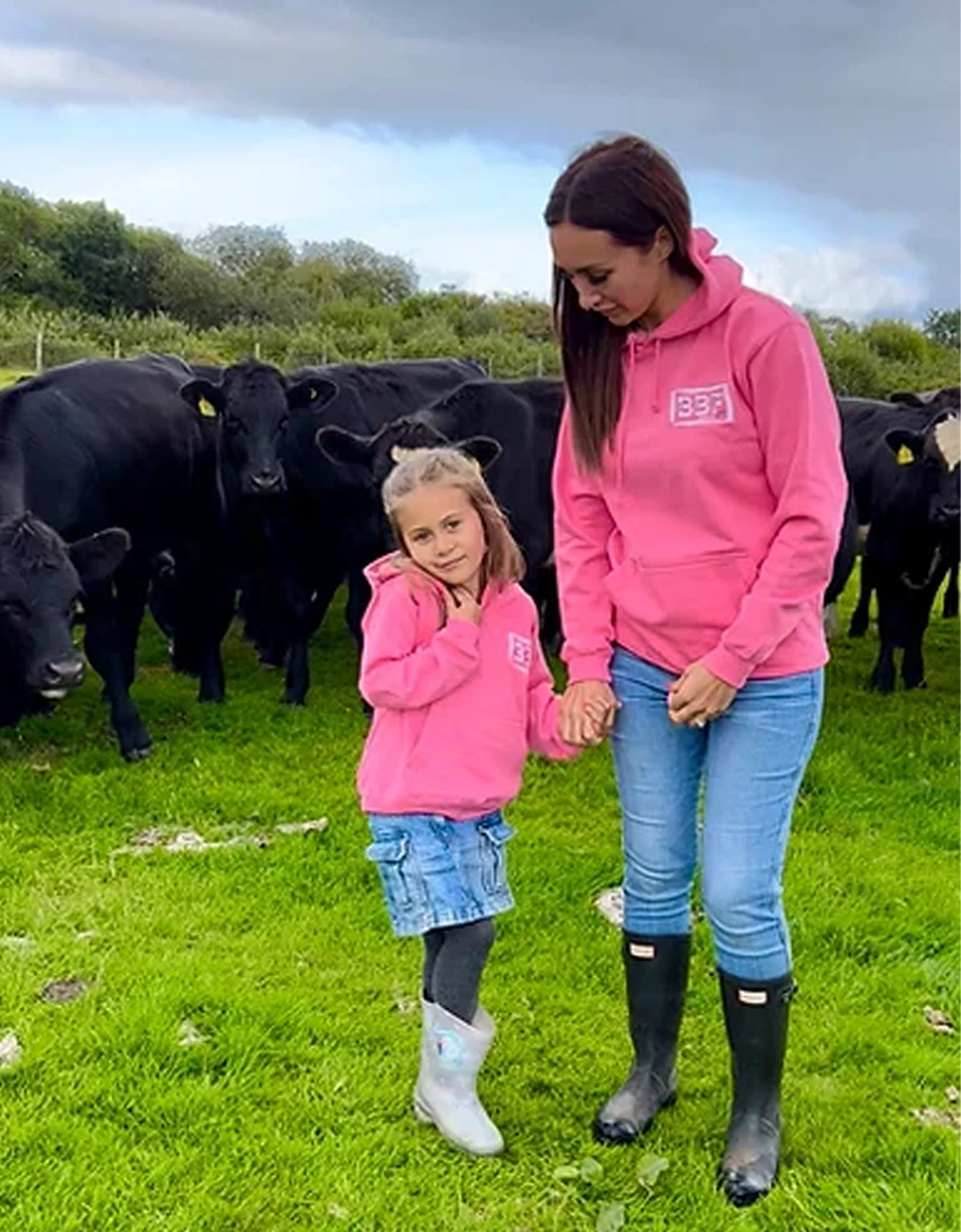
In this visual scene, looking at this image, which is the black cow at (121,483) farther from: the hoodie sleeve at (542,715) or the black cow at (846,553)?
the black cow at (846,553)

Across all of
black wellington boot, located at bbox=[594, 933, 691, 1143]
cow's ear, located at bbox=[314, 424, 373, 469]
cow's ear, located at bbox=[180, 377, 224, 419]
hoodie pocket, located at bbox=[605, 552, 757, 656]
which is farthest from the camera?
cow's ear, located at bbox=[180, 377, 224, 419]

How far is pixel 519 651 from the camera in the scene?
334 centimetres

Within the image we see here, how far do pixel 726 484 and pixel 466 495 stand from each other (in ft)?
2.23

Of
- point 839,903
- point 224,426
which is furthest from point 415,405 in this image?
point 839,903

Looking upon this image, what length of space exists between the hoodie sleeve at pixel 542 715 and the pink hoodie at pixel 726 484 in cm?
31

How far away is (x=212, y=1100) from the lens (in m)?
3.53

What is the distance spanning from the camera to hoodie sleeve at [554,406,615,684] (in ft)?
10.5

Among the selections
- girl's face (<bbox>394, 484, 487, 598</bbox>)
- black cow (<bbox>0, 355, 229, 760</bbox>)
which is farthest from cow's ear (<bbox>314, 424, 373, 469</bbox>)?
girl's face (<bbox>394, 484, 487, 598</bbox>)

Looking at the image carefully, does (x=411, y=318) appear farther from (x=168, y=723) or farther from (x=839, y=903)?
(x=839, y=903)

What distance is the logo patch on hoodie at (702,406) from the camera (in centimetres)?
286

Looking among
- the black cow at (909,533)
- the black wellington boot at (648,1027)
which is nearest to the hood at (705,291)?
the black wellington boot at (648,1027)

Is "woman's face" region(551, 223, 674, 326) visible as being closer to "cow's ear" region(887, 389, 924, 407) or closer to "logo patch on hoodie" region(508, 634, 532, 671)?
"logo patch on hoodie" region(508, 634, 532, 671)

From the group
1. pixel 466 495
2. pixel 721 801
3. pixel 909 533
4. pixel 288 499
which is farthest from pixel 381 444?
pixel 721 801

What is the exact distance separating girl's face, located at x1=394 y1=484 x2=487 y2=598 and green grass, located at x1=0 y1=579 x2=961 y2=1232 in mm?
1466
